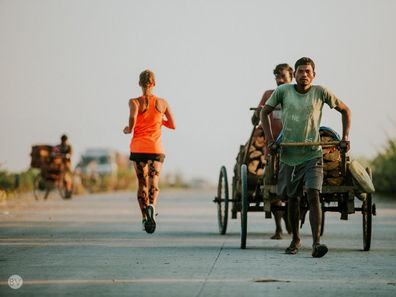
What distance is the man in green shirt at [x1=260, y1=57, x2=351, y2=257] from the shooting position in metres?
12.7

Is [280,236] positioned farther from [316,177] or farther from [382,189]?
[382,189]

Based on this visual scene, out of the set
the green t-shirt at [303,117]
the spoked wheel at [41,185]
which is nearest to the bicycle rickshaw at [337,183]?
the green t-shirt at [303,117]

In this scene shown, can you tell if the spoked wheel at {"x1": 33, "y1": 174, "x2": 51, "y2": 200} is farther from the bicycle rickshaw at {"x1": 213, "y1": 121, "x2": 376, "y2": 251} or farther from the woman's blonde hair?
the bicycle rickshaw at {"x1": 213, "y1": 121, "x2": 376, "y2": 251}

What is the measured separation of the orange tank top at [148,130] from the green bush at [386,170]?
17.3 metres

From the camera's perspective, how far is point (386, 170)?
3250 cm

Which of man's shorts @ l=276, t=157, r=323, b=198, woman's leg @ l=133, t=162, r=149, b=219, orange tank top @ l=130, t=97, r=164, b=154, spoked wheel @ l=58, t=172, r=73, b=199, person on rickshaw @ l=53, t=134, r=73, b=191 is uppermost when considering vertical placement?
orange tank top @ l=130, t=97, r=164, b=154

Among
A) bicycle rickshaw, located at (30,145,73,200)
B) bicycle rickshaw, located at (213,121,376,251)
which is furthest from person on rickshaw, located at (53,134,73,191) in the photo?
bicycle rickshaw, located at (213,121,376,251)

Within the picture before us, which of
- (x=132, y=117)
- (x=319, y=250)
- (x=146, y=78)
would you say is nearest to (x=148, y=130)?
(x=132, y=117)

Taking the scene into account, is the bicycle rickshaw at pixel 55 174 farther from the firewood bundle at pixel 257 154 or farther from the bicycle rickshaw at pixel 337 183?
the bicycle rickshaw at pixel 337 183

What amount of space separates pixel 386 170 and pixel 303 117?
20.2 meters

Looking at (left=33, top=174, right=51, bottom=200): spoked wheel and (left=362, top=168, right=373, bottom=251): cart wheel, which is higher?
(left=362, top=168, right=373, bottom=251): cart wheel

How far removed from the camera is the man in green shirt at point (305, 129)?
12.7 metres

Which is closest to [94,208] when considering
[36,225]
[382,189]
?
[36,225]

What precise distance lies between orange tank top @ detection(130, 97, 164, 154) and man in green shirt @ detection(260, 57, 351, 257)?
2900 millimetres
